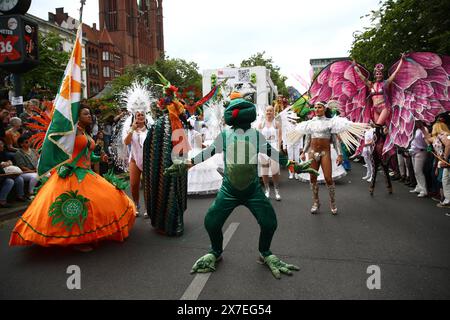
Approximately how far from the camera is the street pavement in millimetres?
3389

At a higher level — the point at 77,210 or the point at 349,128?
the point at 349,128

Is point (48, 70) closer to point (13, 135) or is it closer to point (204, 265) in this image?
point (13, 135)

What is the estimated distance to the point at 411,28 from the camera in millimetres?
13594

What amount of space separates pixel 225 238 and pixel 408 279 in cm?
231

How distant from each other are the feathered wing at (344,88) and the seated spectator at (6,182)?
626 cm

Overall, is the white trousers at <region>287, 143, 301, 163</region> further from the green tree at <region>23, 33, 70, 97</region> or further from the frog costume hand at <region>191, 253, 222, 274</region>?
the green tree at <region>23, 33, 70, 97</region>

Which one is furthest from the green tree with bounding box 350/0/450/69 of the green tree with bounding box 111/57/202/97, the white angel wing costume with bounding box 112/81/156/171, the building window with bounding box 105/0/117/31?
the building window with bounding box 105/0/117/31

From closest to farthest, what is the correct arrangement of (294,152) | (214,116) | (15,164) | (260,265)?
(260,265), (15,164), (214,116), (294,152)

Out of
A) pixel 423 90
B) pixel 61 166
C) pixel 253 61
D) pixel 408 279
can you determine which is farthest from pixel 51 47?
pixel 253 61

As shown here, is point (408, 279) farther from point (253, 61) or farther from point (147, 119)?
point (253, 61)

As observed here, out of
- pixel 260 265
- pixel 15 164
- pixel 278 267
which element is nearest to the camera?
pixel 278 267

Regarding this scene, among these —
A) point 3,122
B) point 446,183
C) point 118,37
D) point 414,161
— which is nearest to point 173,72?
point 3,122

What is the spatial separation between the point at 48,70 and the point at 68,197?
16.2 meters

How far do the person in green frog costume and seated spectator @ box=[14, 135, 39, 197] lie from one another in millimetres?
5362
